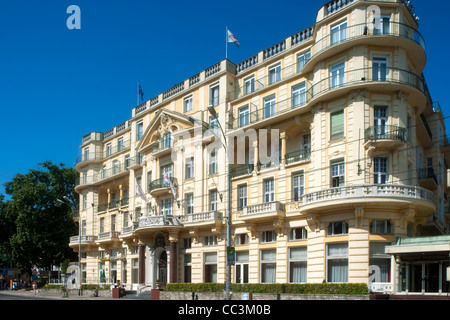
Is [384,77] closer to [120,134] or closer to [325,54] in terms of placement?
[325,54]

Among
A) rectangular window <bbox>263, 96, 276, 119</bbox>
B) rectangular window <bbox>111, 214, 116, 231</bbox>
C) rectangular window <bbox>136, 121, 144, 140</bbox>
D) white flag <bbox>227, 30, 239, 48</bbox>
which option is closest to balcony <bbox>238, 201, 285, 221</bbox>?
rectangular window <bbox>263, 96, 276, 119</bbox>

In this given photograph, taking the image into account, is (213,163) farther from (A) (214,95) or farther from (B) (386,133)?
(B) (386,133)

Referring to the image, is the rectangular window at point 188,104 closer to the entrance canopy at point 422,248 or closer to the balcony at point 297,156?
the balcony at point 297,156

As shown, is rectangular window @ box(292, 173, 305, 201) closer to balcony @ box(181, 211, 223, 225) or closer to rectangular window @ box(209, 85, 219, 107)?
balcony @ box(181, 211, 223, 225)

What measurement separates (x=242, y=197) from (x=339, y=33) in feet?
51.3

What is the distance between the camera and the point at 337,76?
3253 centimetres

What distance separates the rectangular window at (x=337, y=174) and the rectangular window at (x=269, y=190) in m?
6.44

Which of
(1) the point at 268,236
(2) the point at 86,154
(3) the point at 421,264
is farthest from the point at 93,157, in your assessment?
(3) the point at 421,264

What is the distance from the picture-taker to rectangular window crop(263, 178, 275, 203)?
123ft

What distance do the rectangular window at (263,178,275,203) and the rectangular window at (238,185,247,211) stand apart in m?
2.29

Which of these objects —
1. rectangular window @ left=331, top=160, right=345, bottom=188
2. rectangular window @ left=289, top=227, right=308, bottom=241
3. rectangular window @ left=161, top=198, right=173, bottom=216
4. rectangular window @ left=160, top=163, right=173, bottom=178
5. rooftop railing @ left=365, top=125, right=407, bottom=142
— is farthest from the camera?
rectangular window @ left=160, top=163, right=173, bottom=178

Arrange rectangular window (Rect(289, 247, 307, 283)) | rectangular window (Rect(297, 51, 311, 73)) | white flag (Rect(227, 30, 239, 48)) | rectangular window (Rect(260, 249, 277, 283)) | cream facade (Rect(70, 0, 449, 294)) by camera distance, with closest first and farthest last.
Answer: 1. cream facade (Rect(70, 0, 449, 294))
2. rectangular window (Rect(289, 247, 307, 283))
3. rectangular window (Rect(260, 249, 277, 283))
4. rectangular window (Rect(297, 51, 311, 73))
5. white flag (Rect(227, 30, 239, 48))
